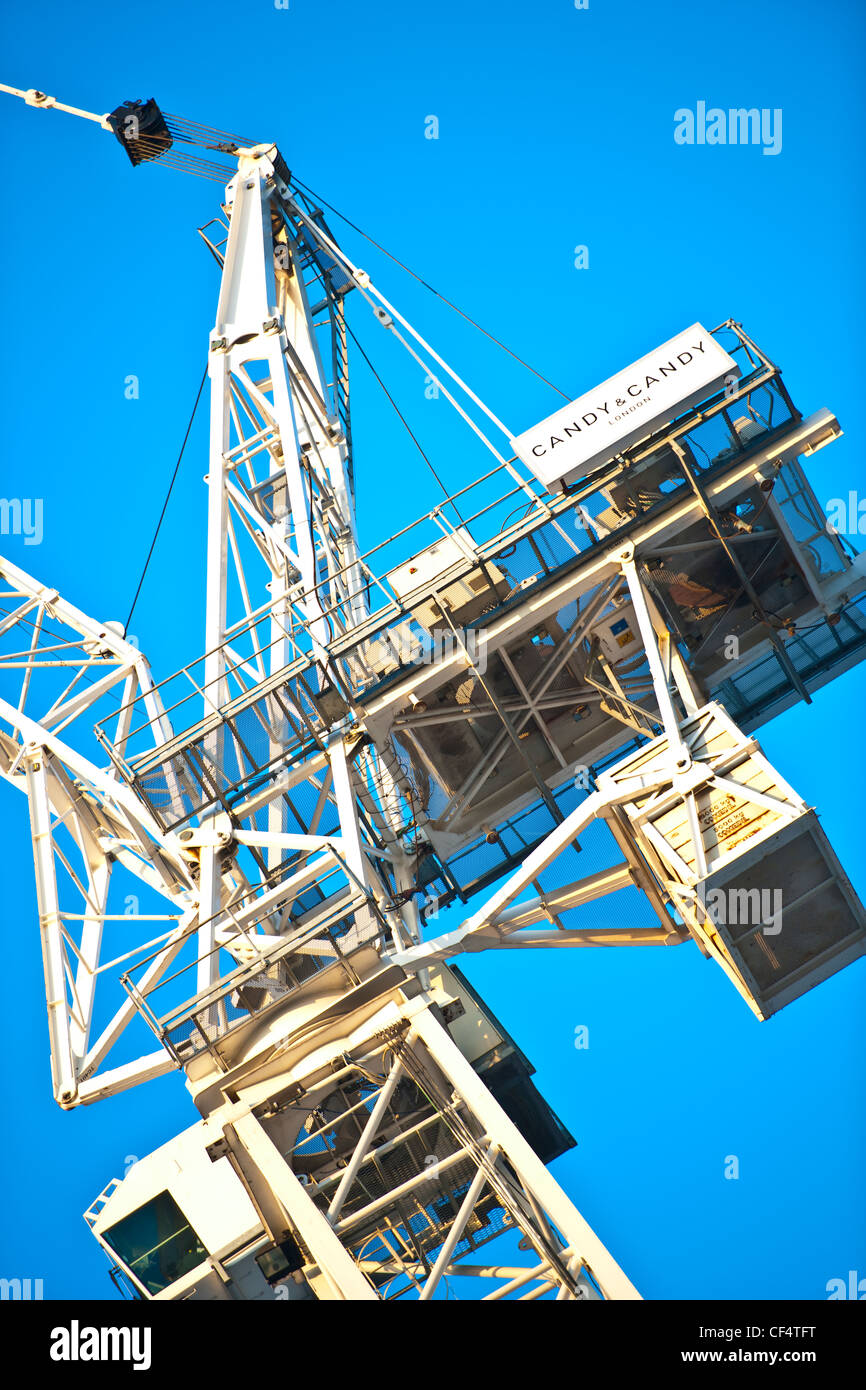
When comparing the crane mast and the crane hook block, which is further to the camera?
the crane hook block

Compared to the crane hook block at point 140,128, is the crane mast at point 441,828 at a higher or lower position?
lower

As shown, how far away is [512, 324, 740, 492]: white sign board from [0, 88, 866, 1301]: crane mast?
0.12m

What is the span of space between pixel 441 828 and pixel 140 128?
79.1 ft

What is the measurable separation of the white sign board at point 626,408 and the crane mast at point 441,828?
12 centimetres

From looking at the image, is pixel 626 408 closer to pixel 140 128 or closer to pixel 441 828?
pixel 441 828

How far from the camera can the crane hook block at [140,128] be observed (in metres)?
42.9

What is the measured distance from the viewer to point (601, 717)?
3134 cm

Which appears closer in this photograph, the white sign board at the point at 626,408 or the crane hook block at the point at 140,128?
the white sign board at the point at 626,408

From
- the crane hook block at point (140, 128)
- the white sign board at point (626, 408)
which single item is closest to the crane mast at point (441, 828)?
the white sign board at point (626, 408)

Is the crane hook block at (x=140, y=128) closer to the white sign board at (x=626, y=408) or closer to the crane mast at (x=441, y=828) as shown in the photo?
the crane mast at (x=441, y=828)

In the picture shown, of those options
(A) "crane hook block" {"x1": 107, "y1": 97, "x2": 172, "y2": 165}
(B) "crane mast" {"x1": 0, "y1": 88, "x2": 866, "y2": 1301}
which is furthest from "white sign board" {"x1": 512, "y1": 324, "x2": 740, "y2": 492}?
(A) "crane hook block" {"x1": 107, "y1": 97, "x2": 172, "y2": 165}

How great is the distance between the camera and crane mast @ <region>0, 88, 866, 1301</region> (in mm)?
23594

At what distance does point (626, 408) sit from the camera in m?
28.1

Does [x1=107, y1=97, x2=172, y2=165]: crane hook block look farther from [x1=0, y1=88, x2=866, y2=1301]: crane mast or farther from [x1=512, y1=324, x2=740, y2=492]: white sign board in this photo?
[x1=512, y1=324, x2=740, y2=492]: white sign board
